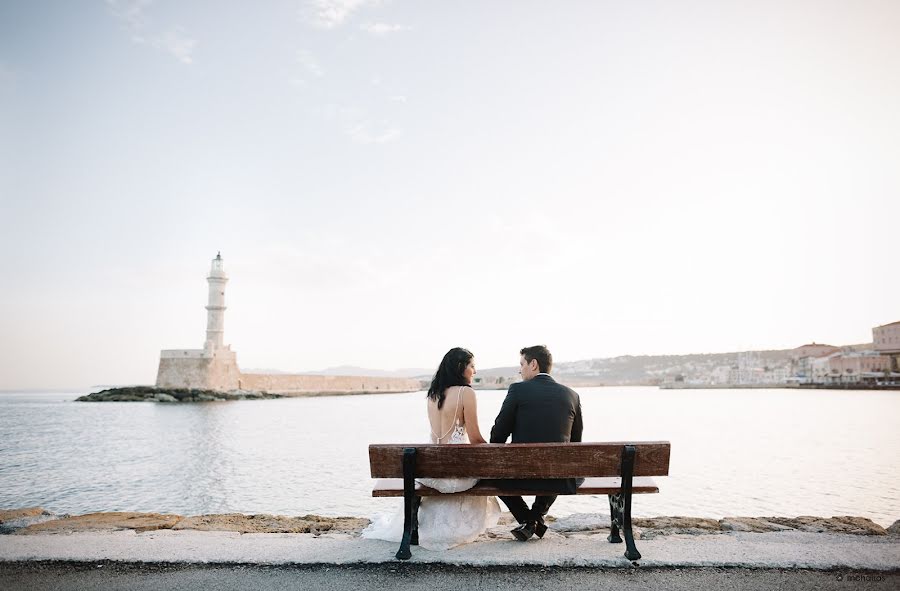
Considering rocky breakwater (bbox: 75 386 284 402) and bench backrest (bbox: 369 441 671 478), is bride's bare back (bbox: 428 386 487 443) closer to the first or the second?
bench backrest (bbox: 369 441 671 478)

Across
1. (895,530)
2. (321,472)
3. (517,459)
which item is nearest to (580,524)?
(517,459)

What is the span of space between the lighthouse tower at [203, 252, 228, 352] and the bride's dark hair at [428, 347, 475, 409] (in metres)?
52.4

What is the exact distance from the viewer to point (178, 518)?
19.3 ft

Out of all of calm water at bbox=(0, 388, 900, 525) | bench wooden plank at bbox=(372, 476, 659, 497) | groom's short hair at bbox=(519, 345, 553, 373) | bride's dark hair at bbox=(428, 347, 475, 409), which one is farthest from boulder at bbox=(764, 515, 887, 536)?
calm water at bbox=(0, 388, 900, 525)

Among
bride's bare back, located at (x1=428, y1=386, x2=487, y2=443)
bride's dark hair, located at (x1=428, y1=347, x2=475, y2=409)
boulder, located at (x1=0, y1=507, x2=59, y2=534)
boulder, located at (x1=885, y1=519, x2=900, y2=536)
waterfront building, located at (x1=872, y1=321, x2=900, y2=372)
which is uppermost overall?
waterfront building, located at (x1=872, y1=321, x2=900, y2=372)

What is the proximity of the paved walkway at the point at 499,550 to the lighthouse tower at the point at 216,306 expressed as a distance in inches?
2017

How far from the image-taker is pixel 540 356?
4750 mm

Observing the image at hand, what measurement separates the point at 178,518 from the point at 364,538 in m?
2.39

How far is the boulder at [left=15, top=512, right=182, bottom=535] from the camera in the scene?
5.31 m

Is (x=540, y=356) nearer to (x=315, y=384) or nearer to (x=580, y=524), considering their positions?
(x=580, y=524)

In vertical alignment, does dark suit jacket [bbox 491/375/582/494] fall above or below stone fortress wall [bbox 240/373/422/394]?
above

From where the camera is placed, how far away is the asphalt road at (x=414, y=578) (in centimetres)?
352

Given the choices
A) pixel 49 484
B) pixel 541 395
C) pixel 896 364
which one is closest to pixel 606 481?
pixel 541 395

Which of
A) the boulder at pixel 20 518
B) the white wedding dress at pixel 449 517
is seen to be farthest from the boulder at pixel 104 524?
the white wedding dress at pixel 449 517
